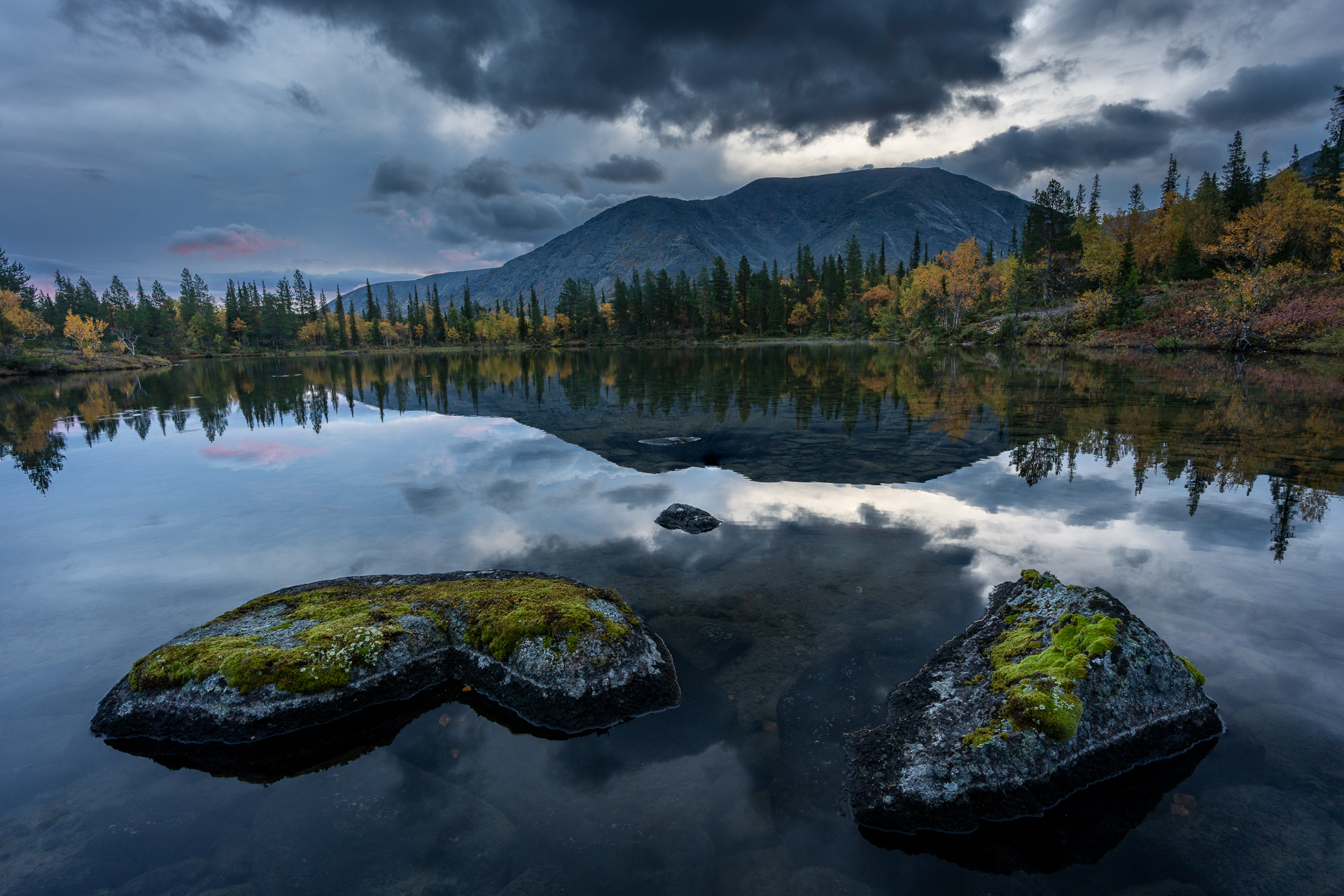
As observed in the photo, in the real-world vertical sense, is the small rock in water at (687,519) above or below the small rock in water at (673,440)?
below

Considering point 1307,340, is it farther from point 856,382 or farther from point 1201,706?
point 1201,706

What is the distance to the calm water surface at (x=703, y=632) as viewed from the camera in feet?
16.7

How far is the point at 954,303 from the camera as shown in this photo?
99.8 m

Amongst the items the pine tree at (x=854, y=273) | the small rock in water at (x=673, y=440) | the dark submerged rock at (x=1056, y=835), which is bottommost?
the dark submerged rock at (x=1056, y=835)

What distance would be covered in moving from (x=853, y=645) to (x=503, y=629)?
199 inches

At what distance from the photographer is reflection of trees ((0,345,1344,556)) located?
1769 centimetres

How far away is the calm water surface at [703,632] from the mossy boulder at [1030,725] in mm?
229

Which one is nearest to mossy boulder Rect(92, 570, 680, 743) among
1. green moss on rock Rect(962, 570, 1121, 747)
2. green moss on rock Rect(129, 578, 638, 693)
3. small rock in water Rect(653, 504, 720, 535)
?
green moss on rock Rect(129, 578, 638, 693)

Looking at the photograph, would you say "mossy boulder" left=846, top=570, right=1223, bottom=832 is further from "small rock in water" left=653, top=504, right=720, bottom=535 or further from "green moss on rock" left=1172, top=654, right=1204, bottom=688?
"small rock in water" left=653, top=504, right=720, bottom=535

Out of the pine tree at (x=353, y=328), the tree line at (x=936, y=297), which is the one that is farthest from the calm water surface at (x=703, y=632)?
the pine tree at (x=353, y=328)

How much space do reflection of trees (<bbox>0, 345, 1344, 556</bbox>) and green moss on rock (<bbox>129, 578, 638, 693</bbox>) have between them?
14.0 metres

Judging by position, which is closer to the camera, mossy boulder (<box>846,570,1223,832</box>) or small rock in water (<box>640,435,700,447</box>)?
mossy boulder (<box>846,570,1223,832</box>)

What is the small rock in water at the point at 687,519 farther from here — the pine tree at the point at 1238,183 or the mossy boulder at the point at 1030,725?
the pine tree at the point at 1238,183

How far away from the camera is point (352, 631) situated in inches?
298
